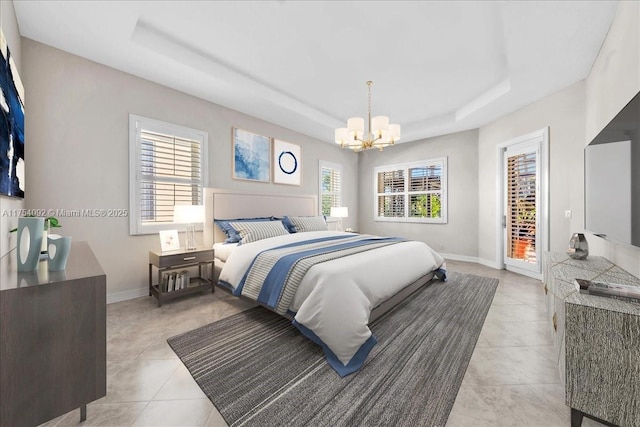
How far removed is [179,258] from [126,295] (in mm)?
772

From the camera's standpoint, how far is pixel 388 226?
6.23 m

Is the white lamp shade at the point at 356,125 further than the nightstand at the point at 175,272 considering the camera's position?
Yes

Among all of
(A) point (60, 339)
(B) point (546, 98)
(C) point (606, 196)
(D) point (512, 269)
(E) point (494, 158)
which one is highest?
(B) point (546, 98)

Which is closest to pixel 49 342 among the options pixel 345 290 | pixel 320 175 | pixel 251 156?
pixel 345 290

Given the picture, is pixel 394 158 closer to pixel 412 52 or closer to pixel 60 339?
pixel 412 52

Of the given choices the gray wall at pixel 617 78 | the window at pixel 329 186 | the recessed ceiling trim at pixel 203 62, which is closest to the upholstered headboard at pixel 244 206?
the window at pixel 329 186

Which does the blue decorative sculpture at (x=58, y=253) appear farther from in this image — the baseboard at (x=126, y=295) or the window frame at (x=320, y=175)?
the window frame at (x=320, y=175)

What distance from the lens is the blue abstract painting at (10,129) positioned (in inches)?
56.1

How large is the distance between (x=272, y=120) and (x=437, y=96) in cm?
271

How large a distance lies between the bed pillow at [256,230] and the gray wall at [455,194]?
3494mm

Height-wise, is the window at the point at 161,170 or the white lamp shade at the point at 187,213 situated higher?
the window at the point at 161,170

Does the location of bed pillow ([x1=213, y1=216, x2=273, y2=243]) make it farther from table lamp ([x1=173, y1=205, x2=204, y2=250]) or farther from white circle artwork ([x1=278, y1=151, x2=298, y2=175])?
white circle artwork ([x1=278, y1=151, x2=298, y2=175])

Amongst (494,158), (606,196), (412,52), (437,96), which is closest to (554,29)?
(412,52)

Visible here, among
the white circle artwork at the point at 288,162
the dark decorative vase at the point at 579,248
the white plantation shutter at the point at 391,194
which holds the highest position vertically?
the white circle artwork at the point at 288,162
